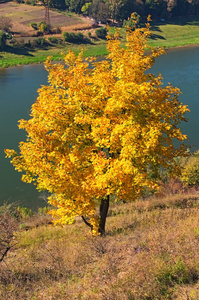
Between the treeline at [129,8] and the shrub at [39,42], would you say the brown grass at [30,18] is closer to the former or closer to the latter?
the treeline at [129,8]

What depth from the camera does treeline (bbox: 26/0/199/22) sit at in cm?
10731

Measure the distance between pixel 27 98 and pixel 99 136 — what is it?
133 feet

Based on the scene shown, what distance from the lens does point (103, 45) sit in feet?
287

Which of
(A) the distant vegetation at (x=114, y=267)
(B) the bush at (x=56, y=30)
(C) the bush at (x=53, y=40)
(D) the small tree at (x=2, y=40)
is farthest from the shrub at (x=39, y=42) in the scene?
(A) the distant vegetation at (x=114, y=267)

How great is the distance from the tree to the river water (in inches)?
457

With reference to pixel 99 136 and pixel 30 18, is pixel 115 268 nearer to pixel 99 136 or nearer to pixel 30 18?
pixel 99 136

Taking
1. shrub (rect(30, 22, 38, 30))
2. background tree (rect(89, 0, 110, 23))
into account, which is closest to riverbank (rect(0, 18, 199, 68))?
background tree (rect(89, 0, 110, 23))

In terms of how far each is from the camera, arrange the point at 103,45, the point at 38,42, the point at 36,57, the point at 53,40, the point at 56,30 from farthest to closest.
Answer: the point at 56,30 < the point at 103,45 < the point at 53,40 < the point at 38,42 < the point at 36,57

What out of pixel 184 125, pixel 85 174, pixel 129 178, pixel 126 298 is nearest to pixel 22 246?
pixel 85 174

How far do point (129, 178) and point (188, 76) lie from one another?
167ft

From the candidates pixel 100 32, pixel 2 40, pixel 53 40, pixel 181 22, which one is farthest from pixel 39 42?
pixel 181 22

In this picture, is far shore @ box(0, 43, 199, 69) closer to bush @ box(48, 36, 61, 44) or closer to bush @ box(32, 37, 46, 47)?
bush @ box(32, 37, 46, 47)

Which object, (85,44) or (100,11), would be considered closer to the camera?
(85,44)

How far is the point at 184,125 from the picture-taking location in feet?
121
